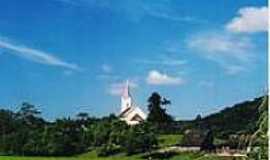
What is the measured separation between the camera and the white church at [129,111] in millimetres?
6081

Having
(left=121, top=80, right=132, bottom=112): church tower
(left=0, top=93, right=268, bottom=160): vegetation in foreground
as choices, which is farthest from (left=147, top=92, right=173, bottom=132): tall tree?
(left=121, top=80, right=132, bottom=112): church tower

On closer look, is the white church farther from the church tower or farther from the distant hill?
the distant hill

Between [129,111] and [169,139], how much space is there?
1.56 ft

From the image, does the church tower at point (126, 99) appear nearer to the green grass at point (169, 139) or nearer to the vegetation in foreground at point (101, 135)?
the vegetation in foreground at point (101, 135)

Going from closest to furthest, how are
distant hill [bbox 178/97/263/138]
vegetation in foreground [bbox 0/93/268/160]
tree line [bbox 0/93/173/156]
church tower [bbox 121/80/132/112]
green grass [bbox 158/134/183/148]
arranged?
distant hill [bbox 178/97/263/138] < church tower [bbox 121/80/132/112] < vegetation in foreground [bbox 0/93/268/160] < tree line [bbox 0/93/173/156] < green grass [bbox 158/134/183/148]

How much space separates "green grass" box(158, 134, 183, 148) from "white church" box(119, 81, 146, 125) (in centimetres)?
25

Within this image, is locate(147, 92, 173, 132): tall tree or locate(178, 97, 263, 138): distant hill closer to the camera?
locate(178, 97, 263, 138): distant hill

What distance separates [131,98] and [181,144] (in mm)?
551

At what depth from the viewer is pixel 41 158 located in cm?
629

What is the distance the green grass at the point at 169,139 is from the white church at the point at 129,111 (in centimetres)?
25

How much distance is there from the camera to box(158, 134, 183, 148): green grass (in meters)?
6.41

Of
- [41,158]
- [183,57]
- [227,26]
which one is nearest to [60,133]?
[41,158]

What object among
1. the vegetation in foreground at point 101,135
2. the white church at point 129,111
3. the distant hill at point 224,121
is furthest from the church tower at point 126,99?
the distant hill at point 224,121

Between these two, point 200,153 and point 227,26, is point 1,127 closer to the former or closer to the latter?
point 200,153
